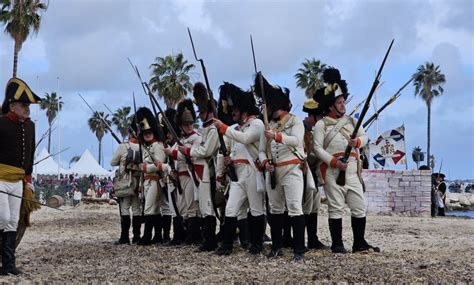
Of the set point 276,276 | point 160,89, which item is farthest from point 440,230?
point 160,89

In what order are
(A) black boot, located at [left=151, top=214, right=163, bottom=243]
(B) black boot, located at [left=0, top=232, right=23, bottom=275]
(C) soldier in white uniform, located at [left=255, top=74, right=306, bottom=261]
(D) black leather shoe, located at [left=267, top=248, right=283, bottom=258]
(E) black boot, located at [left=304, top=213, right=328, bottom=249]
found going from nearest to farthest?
1. (B) black boot, located at [left=0, top=232, right=23, bottom=275]
2. (C) soldier in white uniform, located at [left=255, top=74, right=306, bottom=261]
3. (D) black leather shoe, located at [left=267, top=248, right=283, bottom=258]
4. (E) black boot, located at [left=304, top=213, right=328, bottom=249]
5. (A) black boot, located at [left=151, top=214, right=163, bottom=243]

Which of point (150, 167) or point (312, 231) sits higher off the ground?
point (150, 167)

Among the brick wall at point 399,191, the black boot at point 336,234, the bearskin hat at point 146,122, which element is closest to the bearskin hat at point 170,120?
the bearskin hat at point 146,122

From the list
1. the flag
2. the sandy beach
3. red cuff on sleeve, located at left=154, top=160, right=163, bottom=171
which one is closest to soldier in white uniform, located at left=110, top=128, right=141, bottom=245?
the sandy beach

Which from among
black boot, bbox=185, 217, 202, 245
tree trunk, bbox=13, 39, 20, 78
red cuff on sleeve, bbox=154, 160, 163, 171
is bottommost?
black boot, bbox=185, 217, 202, 245

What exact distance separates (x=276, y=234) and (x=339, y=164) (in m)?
1.17

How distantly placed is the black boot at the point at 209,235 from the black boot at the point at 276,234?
1202 millimetres

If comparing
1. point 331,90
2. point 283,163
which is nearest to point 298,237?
point 283,163

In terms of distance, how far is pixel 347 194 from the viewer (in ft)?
29.0

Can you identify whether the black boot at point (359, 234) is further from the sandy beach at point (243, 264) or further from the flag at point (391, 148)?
the flag at point (391, 148)

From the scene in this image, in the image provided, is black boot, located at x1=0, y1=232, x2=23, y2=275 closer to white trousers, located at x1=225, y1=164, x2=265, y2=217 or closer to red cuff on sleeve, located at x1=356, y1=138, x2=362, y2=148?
white trousers, located at x1=225, y1=164, x2=265, y2=217

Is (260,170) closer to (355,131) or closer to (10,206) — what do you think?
(355,131)

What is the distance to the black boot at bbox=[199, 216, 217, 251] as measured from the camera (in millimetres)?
9742

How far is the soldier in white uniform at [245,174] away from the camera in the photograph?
9000 mm
